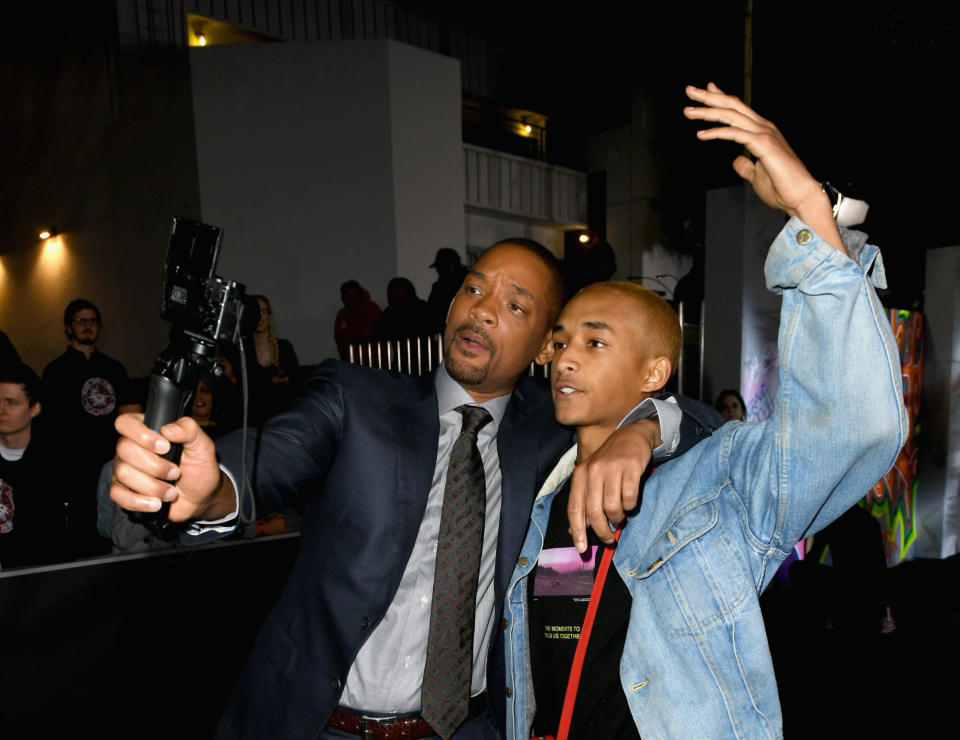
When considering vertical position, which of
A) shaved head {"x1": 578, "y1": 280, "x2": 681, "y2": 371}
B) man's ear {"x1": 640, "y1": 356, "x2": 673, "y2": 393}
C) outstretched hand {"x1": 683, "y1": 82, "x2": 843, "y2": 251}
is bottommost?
man's ear {"x1": 640, "y1": 356, "x2": 673, "y2": 393}

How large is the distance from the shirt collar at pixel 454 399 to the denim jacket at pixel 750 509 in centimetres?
37

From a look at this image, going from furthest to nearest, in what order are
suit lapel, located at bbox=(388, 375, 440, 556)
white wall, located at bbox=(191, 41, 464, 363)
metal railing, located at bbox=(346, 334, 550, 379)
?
white wall, located at bbox=(191, 41, 464, 363) → metal railing, located at bbox=(346, 334, 550, 379) → suit lapel, located at bbox=(388, 375, 440, 556)

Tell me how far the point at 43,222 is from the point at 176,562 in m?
11.9

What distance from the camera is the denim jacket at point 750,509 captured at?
1.14 metres

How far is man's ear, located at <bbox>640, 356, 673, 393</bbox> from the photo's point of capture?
1.80m

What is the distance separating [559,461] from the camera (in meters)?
1.89

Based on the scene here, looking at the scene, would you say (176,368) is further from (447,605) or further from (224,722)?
(224,722)

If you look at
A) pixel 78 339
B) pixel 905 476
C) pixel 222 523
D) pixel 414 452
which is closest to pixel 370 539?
pixel 414 452

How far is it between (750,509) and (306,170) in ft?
28.7

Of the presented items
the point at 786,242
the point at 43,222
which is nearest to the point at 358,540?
the point at 786,242

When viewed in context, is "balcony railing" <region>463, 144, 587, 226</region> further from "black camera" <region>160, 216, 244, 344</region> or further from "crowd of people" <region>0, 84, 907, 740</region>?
"black camera" <region>160, 216, 244, 344</region>

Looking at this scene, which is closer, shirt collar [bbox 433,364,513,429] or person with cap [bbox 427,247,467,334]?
shirt collar [bbox 433,364,513,429]

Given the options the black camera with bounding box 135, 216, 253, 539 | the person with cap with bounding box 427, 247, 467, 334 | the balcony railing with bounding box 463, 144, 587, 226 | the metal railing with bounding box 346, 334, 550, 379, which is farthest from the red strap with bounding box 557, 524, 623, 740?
the balcony railing with bounding box 463, 144, 587, 226

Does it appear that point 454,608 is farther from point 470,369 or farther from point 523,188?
point 523,188
